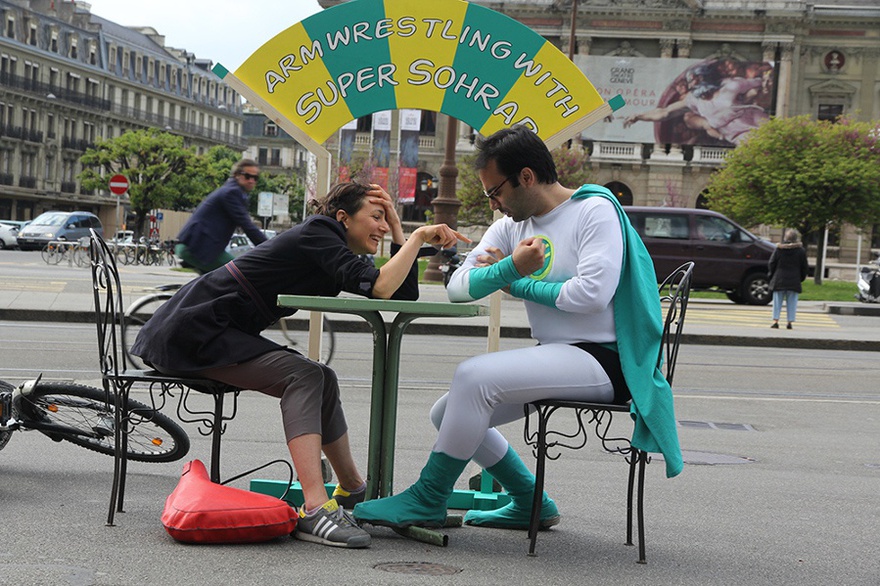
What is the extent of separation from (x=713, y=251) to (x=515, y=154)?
22832mm

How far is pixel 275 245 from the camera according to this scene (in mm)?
4250

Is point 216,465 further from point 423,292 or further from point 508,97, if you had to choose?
point 423,292

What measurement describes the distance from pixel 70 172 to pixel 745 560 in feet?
274

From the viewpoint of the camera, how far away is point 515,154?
4.08 m

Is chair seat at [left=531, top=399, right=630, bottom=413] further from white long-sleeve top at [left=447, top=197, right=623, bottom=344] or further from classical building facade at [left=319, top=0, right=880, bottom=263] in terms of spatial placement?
classical building facade at [left=319, top=0, right=880, bottom=263]

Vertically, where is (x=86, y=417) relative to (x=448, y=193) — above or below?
below

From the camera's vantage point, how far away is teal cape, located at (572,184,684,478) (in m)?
3.87

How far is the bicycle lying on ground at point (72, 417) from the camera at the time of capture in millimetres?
5109

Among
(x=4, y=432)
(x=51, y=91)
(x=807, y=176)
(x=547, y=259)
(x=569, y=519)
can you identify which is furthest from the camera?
(x=51, y=91)

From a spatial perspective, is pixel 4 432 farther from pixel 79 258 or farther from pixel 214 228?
pixel 79 258

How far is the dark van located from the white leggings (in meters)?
22.2

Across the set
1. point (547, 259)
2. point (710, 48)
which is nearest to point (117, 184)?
point (547, 259)

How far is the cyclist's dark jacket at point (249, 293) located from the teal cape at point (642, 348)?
743mm

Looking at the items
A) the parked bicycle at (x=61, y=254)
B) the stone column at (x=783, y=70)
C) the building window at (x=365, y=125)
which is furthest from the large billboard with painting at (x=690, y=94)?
the parked bicycle at (x=61, y=254)
